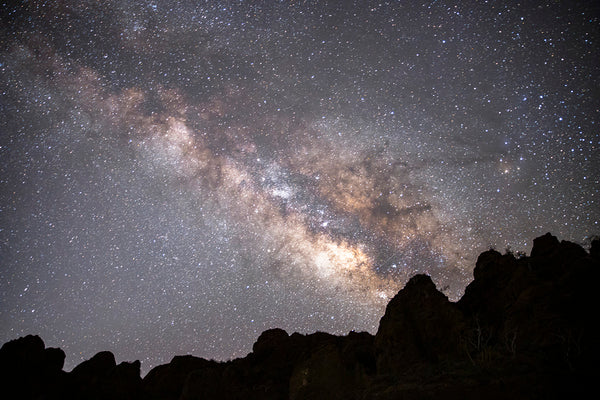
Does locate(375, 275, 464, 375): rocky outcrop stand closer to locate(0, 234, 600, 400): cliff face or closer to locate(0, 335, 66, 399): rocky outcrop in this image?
locate(0, 234, 600, 400): cliff face

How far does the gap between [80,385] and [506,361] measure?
31524 mm

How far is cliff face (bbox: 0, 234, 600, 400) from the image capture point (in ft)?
40.4

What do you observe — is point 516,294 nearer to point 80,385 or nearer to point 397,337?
point 397,337

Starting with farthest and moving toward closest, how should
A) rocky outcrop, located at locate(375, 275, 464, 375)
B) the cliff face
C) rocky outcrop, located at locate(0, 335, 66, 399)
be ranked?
rocky outcrop, located at locate(0, 335, 66, 399), rocky outcrop, located at locate(375, 275, 464, 375), the cliff face

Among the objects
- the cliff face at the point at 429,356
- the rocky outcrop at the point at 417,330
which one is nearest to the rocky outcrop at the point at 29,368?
the cliff face at the point at 429,356

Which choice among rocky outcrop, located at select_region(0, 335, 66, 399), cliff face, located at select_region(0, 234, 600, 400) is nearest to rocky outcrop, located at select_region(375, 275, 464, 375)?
cliff face, located at select_region(0, 234, 600, 400)

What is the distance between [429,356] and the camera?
18406mm

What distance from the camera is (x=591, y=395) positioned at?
10.1 m

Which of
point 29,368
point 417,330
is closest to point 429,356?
point 417,330

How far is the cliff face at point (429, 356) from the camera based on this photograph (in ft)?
40.4

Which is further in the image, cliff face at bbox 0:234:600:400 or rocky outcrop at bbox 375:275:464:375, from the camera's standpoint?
rocky outcrop at bbox 375:275:464:375

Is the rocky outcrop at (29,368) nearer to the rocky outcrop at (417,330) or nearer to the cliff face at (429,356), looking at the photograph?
the cliff face at (429,356)

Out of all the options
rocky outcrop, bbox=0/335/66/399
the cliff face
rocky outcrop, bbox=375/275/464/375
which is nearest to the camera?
the cliff face

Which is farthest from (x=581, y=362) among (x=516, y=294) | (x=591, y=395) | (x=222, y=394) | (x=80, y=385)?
(x=80, y=385)
